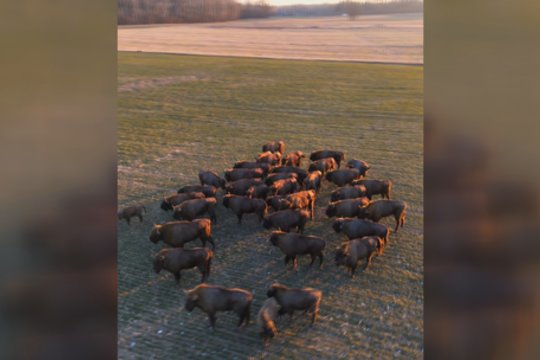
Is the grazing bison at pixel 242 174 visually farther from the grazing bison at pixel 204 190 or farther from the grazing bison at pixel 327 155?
the grazing bison at pixel 327 155

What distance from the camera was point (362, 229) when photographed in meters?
9.12

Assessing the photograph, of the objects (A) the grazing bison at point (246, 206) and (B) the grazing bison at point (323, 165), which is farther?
(B) the grazing bison at point (323, 165)

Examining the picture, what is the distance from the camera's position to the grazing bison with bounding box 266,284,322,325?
702 centimetres

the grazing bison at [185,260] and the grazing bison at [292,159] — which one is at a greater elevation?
the grazing bison at [292,159]

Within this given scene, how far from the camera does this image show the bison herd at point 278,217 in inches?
277

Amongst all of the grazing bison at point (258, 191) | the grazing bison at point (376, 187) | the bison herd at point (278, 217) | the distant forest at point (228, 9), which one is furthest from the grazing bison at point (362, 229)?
the distant forest at point (228, 9)

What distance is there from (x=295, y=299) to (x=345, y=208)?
11.1 feet

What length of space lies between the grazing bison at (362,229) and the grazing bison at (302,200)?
3.79 feet

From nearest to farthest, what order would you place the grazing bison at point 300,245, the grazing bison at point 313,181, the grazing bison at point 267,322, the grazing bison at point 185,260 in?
the grazing bison at point 267,322 < the grazing bison at point 185,260 < the grazing bison at point 300,245 < the grazing bison at point 313,181
